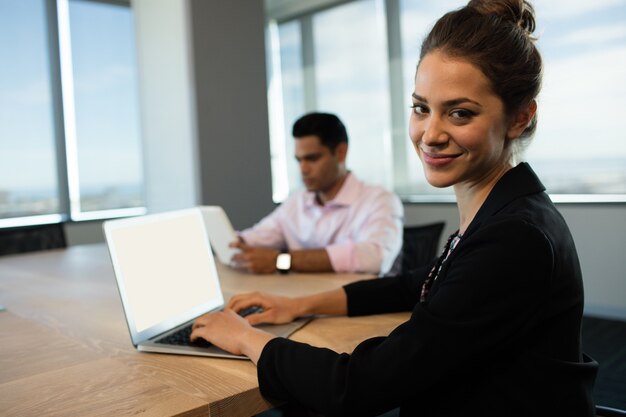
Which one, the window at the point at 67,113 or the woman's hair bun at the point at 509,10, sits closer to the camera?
the woman's hair bun at the point at 509,10

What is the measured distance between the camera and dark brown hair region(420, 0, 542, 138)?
1.07 m

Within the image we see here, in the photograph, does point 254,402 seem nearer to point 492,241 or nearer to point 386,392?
point 386,392

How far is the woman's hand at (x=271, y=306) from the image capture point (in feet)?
4.91

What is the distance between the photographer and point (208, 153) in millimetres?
4258

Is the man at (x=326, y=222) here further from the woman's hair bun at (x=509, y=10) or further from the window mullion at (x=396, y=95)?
the window mullion at (x=396, y=95)

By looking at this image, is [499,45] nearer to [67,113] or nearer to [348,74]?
[348,74]

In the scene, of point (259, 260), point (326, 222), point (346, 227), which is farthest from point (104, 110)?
point (259, 260)

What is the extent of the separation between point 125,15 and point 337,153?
3.99 metres

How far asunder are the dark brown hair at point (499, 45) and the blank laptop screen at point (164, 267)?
29.7 inches

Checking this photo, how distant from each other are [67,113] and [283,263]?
4076 millimetres

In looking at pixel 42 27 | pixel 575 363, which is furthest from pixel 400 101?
pixel 575 363

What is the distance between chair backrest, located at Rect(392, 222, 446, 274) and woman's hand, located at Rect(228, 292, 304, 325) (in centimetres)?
116

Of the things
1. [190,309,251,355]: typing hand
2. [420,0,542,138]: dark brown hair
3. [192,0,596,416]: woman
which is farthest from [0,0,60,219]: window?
[420,0,542,138]: dark brown hair

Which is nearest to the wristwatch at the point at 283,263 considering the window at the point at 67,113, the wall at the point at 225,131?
the wall at the point at 225,131
